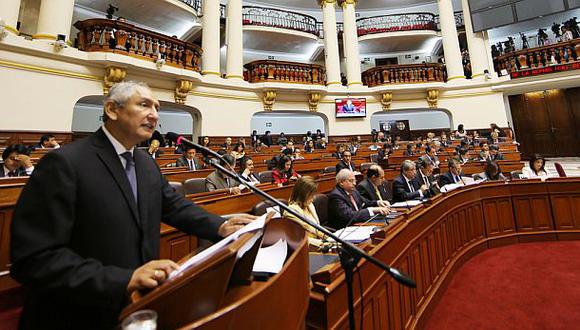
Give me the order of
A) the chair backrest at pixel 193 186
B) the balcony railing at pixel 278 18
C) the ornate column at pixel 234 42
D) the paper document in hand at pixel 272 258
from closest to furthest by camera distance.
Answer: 1. the paper document in hand at pixel 272 258
2. the chair backrest at pixel 193 186
3. the ornate column at pixel 234 42
4. the balcony railing at pixel 278 18

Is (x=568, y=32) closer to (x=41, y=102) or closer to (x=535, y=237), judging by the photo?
(x=535, y=237)

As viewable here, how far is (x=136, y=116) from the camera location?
1007 mm

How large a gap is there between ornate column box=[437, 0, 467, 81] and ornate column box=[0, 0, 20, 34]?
12212 millimetres

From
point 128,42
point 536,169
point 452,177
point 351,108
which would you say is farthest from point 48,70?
point 536,169

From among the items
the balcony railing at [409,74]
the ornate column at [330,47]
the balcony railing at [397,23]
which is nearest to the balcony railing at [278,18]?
the ornate column at [330,47]

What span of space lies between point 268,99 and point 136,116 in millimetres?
8386

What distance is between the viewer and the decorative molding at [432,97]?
10.1 metres

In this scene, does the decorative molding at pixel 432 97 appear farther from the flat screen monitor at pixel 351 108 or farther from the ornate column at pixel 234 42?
the ornate column at pixel 234 42

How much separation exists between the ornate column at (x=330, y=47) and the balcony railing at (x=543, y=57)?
5936mm

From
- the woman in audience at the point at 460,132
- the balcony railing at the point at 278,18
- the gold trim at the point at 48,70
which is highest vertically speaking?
the balcony railing at the point at 278,18

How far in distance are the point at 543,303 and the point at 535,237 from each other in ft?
6.49

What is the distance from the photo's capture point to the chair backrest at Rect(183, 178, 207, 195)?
3834 mm

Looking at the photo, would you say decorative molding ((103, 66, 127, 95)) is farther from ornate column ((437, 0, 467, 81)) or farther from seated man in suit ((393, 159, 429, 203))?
ornate column ((437, 0, 467, 81))

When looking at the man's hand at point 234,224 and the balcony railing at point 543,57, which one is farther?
the balcony railing at point 543,57
